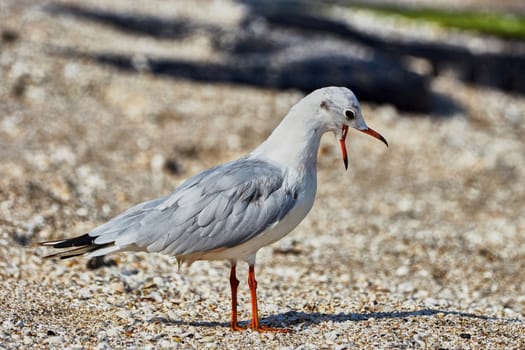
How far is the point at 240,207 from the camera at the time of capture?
392 cm

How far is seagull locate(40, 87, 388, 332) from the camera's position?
385 cm

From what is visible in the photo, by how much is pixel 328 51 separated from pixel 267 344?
744cm

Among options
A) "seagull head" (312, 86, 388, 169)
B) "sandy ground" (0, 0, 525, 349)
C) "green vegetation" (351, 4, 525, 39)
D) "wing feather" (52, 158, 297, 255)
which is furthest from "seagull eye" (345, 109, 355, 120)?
"green vegetation" (351, 4, 525, 39)

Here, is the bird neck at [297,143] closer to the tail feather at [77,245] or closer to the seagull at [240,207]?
the seagull at [240,207]

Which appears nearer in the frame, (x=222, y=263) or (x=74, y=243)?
(x=74, y=243)

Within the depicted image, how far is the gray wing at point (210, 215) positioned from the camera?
385 centimetres

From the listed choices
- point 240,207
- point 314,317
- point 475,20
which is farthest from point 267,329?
point 475,20

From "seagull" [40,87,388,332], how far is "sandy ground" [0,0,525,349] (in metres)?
0.41

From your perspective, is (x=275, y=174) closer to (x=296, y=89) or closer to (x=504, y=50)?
(x=296, y=89)

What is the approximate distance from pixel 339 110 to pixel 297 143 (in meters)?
0.24

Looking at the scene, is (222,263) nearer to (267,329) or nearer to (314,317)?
(314,317)

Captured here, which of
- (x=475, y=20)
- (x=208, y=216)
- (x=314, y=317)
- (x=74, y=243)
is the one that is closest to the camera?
(x=74, y=243)

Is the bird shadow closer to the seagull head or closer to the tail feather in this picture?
the tail feather

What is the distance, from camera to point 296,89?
10172mm
